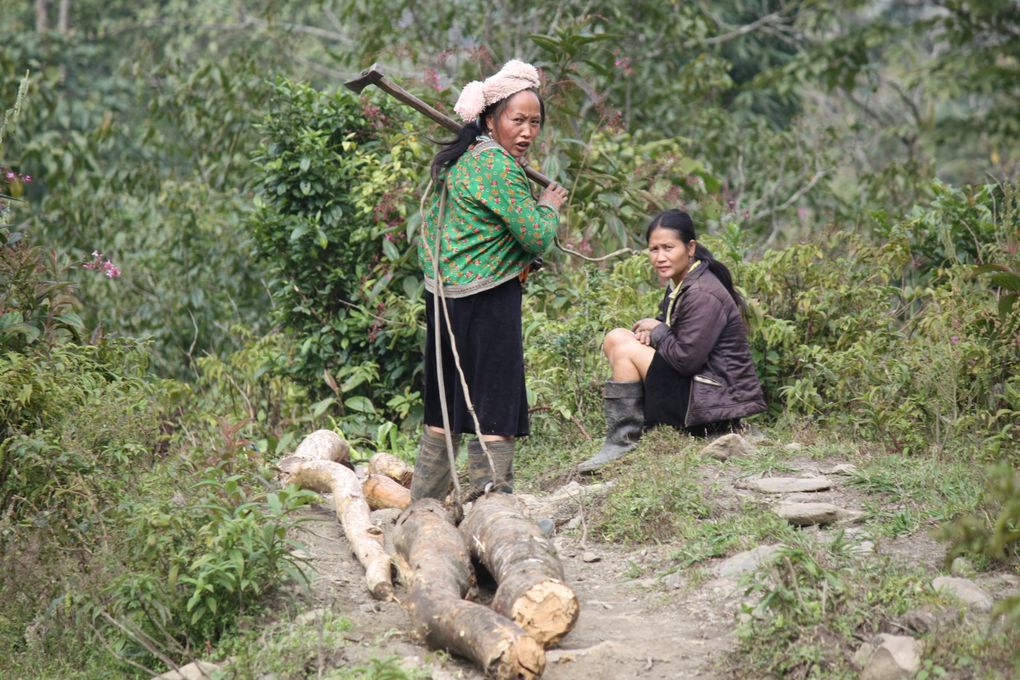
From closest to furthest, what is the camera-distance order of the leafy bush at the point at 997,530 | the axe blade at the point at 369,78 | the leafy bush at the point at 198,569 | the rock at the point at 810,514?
1. the leafy bush at the point at 997,530
2. the leafy bush at the point at 198,569
3. the rock at the point at 810,514
4. the axe blade at the point at 369,78

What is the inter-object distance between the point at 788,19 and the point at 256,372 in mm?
8738

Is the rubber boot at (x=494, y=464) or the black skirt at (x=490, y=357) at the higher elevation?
the black skirt at (x=490, y=357)

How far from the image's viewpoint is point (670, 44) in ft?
39.2

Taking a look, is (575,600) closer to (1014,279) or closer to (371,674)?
(371,674)

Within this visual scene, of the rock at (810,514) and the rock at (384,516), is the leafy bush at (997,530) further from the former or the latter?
the rock at (384,516)

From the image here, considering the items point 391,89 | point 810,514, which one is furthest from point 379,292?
point 810,514

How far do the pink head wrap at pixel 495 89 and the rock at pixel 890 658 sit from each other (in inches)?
98.9

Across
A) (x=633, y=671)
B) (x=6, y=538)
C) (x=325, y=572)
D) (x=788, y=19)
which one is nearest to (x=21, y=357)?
(x=6, y=538)

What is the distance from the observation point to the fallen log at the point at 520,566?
3.69 metres

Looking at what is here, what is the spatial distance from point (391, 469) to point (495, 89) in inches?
79.4

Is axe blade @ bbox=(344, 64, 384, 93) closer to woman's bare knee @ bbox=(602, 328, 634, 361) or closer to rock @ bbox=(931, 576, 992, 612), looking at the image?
woman's bare knee @ bbox=(602, 328, 634, 361)

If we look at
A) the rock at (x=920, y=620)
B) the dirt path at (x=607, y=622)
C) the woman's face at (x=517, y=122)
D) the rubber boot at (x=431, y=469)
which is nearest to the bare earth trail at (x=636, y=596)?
the dirt path at (x=607, y=622)

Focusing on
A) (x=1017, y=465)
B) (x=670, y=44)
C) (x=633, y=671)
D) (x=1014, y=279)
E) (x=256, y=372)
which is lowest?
(x=256, y=372)

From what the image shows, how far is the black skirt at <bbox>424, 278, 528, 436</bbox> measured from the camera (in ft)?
15.4
